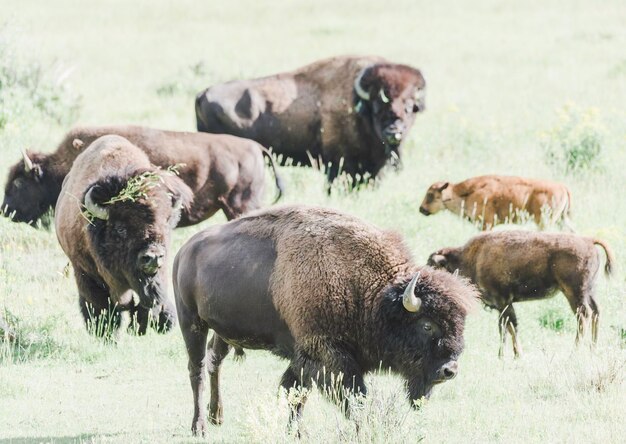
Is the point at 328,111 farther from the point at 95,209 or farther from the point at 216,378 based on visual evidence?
the point at 216,378

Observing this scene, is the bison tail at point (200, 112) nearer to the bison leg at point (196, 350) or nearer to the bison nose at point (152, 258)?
the bison nose at point (152, 258)

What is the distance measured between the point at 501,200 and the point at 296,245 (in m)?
5.78

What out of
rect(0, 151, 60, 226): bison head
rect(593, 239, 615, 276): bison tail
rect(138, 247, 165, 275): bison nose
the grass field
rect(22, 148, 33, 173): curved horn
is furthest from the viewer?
rect(0, 151, 60, 226): bison head

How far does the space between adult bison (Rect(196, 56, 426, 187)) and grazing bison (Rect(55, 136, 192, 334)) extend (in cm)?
550

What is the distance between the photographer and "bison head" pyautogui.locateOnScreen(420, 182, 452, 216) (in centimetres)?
1266

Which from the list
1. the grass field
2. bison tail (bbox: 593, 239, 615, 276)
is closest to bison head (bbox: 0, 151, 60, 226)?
the grass field

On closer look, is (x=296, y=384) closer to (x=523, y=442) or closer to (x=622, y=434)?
(x=523, y=442)

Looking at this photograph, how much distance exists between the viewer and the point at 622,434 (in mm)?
6672

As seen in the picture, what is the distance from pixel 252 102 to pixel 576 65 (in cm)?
1270

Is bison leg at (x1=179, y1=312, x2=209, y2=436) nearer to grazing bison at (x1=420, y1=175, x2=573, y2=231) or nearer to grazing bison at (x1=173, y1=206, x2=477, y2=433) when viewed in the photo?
grazing bison at (x1=173, y1=206, x2=477, y2=433)

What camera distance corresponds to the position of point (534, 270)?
944 cm

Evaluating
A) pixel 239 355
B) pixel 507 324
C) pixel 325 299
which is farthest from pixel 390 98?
pixel 325 299

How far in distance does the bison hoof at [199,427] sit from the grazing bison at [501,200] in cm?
570

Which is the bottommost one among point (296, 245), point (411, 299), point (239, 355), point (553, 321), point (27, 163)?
point (553, 321)
